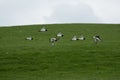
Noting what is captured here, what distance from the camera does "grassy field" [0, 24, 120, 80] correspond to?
49.9m

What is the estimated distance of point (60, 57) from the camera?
5781 centimetres

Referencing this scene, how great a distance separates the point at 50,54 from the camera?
59.3 meters

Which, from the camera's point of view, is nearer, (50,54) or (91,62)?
(91,62)

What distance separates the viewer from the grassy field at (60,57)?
4991 centimetres

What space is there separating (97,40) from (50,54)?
34.2ft

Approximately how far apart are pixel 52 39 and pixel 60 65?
44.8 ft

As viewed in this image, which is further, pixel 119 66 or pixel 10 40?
pixel 10 40

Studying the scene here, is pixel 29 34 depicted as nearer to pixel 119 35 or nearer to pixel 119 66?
pixel 119 35

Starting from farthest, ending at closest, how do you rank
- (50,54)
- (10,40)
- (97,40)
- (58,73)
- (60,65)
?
(10,40) → (97,40) → (50,54) → (60,65) → (58,73)

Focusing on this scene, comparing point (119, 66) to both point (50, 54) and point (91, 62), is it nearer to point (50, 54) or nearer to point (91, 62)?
point (91, 62)

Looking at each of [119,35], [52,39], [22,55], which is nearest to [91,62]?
[22,55]

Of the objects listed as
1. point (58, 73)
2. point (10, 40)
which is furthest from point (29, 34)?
point (58, 73)

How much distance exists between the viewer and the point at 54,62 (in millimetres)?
55688

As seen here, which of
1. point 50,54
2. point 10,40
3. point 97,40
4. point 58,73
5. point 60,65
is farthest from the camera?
point 10,40
